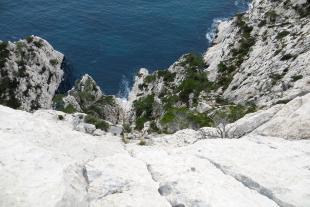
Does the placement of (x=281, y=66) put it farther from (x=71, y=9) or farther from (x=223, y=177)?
(x=71, y=9)

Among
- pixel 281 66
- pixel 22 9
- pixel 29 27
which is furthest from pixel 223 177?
pixel 22 9

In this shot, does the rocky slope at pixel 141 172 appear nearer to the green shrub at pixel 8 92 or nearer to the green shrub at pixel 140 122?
the green shrub at pixel 140 122

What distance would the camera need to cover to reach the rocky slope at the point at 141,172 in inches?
998

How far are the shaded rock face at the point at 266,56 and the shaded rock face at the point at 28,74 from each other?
40.3 m

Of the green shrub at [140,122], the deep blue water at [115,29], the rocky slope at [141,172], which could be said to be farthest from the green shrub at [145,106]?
the rocky slope at [141,172]

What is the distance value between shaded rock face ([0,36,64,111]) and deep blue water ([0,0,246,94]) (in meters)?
10.8

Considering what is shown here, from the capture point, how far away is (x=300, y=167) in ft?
96.2

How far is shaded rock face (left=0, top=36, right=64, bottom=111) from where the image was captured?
104938 millimetres

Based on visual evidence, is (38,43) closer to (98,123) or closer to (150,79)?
(150,79)

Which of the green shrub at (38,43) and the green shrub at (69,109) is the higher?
the green shrub at (38,43)

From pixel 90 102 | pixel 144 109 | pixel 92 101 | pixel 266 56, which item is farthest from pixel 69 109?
pixel 266 56

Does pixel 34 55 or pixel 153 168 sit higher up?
pixel 153 168

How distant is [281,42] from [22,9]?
341 ft

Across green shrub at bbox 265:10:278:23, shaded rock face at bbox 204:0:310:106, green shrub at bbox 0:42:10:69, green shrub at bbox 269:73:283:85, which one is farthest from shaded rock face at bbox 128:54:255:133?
green shrub at bbox 0:42:10:69
